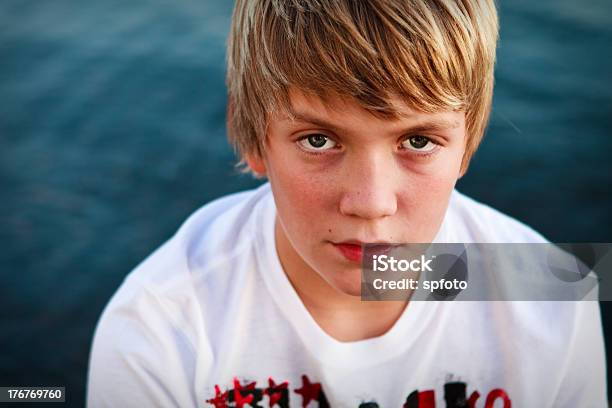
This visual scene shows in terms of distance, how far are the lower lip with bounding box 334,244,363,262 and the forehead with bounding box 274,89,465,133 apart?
222 millimetres

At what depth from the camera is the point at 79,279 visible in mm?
2361

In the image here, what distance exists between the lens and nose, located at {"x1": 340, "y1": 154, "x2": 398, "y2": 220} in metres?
1.13

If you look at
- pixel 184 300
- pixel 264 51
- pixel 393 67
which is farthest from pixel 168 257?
pixel 393 67

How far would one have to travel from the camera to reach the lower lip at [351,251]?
1.22 metres

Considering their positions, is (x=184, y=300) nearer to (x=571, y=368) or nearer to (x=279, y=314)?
(x=279, y=314)

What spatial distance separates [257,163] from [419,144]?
1.25 ft

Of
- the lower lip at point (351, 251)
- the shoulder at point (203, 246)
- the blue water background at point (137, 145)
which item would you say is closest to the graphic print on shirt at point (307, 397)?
the shoulder at point (203, 246)

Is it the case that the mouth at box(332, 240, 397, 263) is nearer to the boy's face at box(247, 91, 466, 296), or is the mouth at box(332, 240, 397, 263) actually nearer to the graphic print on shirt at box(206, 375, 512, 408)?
the boy's face at box(247, 91, 466, 296)

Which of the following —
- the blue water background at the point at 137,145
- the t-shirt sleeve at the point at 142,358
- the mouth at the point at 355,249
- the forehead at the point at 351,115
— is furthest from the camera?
the blue water background at the point at 137,145

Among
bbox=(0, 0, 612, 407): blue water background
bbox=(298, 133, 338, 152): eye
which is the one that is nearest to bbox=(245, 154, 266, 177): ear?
bbox=(298, 133, 338, 152): eye

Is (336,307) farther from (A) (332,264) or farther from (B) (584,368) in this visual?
(B) (584,368)

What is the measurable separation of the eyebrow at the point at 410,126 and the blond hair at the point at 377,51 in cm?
2

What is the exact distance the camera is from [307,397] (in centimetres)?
146

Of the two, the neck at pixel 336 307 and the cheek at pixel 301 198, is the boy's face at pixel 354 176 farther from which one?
the neck at pixel 336 307
